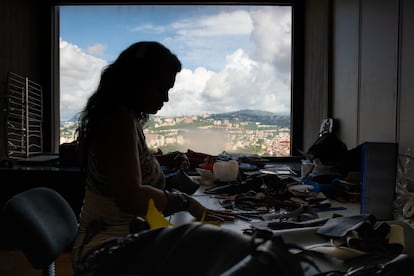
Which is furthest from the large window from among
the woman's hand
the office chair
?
the woman's hand

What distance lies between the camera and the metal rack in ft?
10.3

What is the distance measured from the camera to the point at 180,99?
12.3 feet

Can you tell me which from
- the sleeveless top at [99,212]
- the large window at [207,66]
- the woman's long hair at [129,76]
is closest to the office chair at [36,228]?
the sleeveless top at [99,212]

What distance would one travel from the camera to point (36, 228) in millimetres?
1323

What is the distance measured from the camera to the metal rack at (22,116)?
313cm

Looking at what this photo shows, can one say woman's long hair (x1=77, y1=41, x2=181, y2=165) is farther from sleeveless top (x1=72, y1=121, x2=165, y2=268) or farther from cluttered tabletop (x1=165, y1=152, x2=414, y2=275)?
cluttered tabletop (x1=165, y1=152, x2=414, y2=275)

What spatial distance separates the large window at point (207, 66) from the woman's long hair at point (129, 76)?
228 cm

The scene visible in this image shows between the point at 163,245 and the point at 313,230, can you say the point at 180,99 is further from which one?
the point at 163,245

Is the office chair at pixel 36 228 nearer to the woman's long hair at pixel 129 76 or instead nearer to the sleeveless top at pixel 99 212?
the sleeveless top at pixel 99 212

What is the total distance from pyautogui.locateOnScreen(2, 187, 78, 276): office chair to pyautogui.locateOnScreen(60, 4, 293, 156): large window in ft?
7.15

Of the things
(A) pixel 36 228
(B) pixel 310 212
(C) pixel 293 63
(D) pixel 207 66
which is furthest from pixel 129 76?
(C) pixel 293 63

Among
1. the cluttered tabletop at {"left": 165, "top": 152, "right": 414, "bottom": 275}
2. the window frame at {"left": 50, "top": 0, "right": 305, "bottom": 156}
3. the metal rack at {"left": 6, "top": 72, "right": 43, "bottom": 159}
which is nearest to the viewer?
the cluttered tabletop at {"left": 165, "top": 152, "right": 414, "bottom": 275}

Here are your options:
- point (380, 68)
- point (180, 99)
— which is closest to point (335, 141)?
point (380, 68)

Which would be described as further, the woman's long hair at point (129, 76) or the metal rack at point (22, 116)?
the metal rack at point (22, 116)
